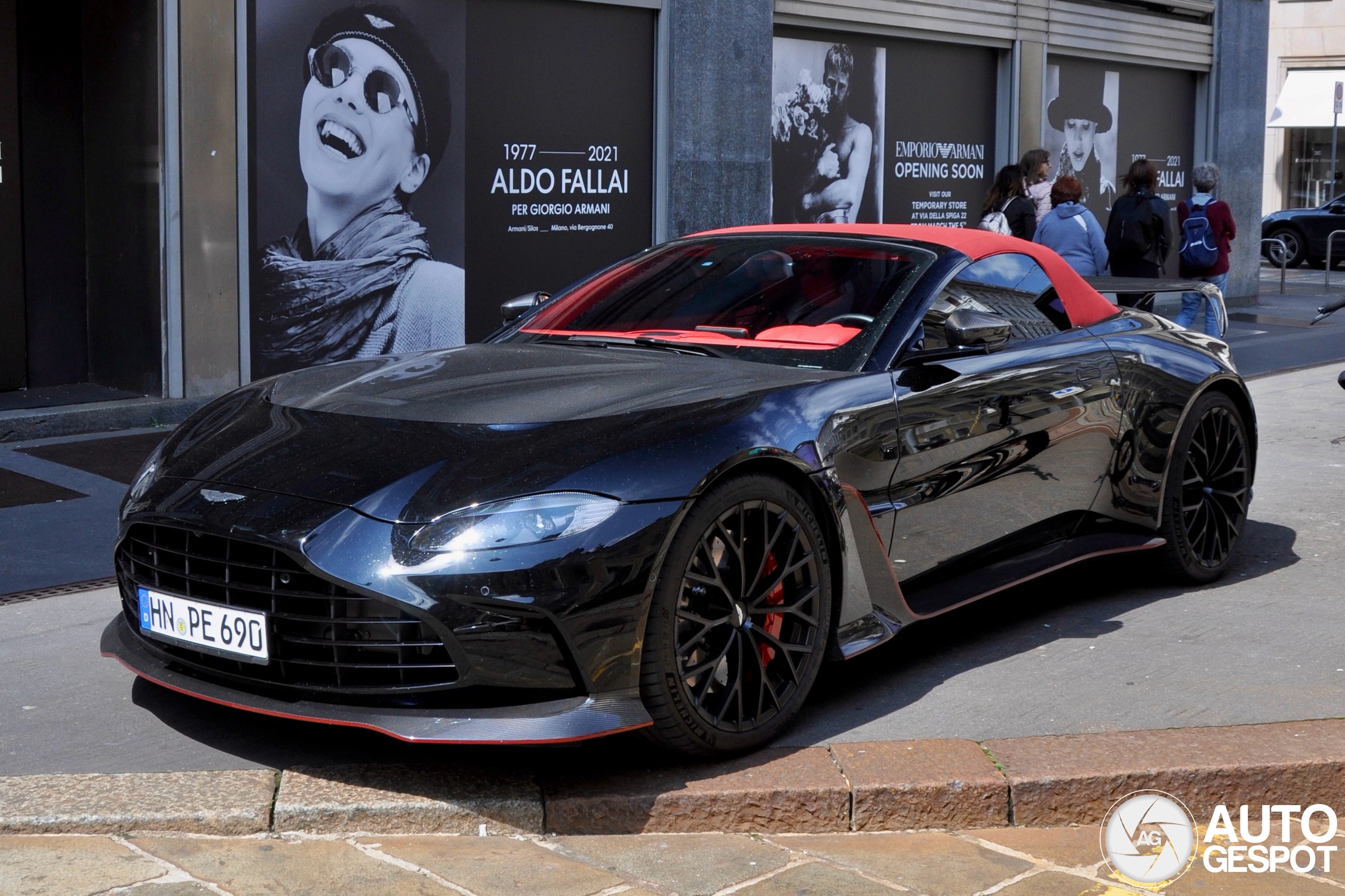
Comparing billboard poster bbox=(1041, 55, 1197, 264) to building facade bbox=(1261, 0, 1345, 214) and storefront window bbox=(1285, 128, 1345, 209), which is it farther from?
storefront window bbox=(1285, 128, 1345, 209)

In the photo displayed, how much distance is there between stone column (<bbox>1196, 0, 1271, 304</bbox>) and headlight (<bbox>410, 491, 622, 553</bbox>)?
52.7 ft

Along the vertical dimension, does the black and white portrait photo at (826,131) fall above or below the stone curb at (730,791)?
above

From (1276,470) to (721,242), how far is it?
163 inches

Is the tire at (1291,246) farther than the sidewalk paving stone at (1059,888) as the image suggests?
Yes

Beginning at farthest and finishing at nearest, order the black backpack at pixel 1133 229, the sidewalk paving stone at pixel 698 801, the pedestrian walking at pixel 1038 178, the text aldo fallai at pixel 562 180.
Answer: the pedestrian walking at pixel 1038 178, the black backpack at pixel 1133 229, the text aldo fallai at pixel 562 180, the sidewalk paving stone at pixel 698 801

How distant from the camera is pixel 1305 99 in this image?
116 feet

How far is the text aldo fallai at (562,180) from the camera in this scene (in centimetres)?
1082

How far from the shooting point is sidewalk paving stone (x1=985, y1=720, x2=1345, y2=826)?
372 centimetres

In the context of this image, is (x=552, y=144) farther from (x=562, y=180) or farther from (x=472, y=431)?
(x=472, y=431)

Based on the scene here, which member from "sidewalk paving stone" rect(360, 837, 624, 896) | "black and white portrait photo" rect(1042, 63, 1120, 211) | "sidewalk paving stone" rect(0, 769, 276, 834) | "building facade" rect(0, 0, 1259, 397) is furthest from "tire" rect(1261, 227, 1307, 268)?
"sidewalk paving stone" rect(0, 769, 276, 834)

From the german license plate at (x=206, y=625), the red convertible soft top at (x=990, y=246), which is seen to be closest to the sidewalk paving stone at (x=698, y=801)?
the german license plate at (x=206, y=625)

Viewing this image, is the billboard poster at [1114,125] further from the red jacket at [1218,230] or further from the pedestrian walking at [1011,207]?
the pedestrian walking at [1011,207]

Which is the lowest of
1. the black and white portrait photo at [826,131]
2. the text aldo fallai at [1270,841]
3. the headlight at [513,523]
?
the text aldo fallai at [1270,841]

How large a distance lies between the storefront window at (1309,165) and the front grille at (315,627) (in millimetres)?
35759
